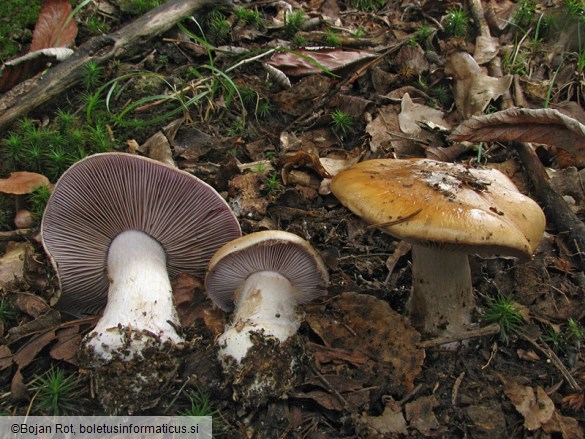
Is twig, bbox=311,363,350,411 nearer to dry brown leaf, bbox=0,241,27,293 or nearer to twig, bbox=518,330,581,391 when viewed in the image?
twig, bbox=518,330,581,391

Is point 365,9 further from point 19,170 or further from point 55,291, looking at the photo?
point 55,291

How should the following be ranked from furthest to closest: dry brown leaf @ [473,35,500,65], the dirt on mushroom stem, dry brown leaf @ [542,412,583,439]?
1. dry brown leaf @ [473,35,500,65]
2. the dirt on mushroom stem
3. dry brown leaf @ [542,412,583,439]

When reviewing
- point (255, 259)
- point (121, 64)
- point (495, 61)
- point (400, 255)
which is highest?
point (121, 64)

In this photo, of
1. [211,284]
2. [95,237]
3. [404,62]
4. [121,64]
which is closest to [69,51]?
[121,64]

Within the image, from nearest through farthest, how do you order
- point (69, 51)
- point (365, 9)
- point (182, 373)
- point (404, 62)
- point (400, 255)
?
point (182, 373) → point (400, 255) → point (69, 51) → point (404, 62) → point (365, 9)

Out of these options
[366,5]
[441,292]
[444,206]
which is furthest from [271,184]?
[366,5]

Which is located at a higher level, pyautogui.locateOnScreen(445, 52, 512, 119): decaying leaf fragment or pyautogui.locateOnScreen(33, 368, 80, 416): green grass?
pyautogui.locateOnScreen(445, 52, 512, 119): decaying leaf fragment

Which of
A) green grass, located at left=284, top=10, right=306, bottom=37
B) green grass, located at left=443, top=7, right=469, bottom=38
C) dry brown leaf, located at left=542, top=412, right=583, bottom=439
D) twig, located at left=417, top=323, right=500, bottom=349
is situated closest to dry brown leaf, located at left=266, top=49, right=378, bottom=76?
green grass, located at left=284, top=10, right=306, bottom=37
